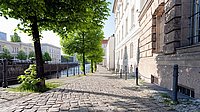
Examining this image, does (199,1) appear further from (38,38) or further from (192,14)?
(38,38)

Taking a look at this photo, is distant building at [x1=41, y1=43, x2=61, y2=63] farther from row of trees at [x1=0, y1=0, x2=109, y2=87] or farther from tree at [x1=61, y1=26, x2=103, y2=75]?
row of trees at [x1=0, y1=0, x2=109, y2=87]

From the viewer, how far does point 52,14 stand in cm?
786

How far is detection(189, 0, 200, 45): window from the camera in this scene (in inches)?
247

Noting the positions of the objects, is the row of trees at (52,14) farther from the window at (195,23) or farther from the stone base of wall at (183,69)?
the window at (195,23)

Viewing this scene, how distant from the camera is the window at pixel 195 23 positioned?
6.27m

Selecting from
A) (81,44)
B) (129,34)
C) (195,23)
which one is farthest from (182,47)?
(81,44)

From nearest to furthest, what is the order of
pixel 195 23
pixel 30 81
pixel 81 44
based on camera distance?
pixel 195 23
pixel 30 81
pixel 81 44

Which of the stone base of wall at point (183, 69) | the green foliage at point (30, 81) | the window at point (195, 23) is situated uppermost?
the window at point (195, 23)

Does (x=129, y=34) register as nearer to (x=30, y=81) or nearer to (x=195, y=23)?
(x=195, y=23)

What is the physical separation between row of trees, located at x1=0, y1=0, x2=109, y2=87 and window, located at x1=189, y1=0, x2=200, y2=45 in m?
4.01

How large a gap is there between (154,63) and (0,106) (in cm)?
752

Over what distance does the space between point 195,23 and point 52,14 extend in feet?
18.1

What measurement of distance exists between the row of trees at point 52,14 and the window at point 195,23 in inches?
158

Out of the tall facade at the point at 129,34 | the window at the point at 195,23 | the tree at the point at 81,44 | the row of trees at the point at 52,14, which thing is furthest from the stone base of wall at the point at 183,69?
the tree at the point at 81,44
